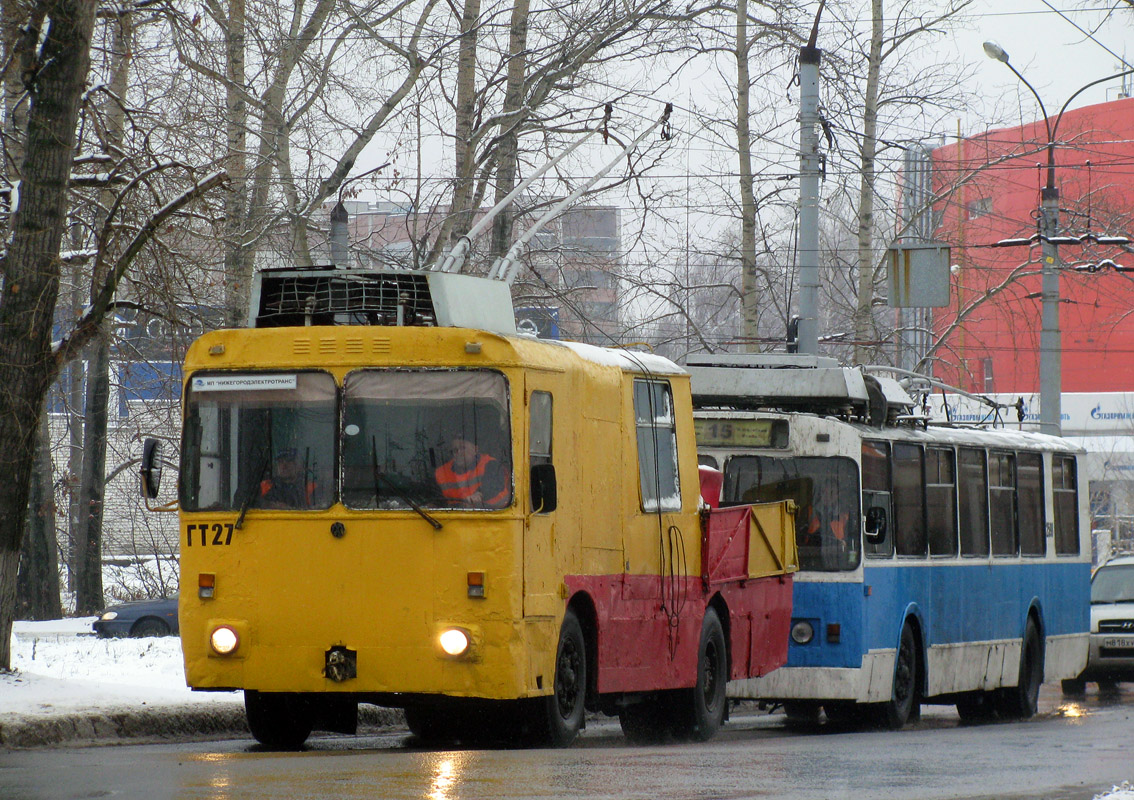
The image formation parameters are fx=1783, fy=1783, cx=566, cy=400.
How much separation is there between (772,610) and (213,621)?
4.96 metres

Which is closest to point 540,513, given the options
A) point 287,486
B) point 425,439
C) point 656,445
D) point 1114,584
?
point 425,439

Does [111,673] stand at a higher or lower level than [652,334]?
lower

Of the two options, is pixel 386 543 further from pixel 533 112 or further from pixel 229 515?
pixel 533 112

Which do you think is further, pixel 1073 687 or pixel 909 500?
pixel 1073 687

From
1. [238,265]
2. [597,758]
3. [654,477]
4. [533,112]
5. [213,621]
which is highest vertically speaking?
[533,112]

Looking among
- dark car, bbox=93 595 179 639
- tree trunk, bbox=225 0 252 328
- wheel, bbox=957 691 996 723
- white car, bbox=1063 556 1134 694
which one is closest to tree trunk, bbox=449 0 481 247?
tree trunk, bbox=225 0 252 328

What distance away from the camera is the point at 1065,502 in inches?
784

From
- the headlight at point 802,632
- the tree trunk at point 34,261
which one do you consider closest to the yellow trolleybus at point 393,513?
the tree trunk at point 34,261

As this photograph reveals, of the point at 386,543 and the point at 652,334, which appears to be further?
the point at 652,334

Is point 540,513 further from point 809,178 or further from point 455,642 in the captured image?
point 809,178

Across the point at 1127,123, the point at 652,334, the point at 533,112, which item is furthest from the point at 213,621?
the point at 1127,123

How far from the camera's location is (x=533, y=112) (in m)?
21.4

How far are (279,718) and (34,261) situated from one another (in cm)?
400

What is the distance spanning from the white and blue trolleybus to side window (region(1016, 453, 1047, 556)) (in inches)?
5.8
